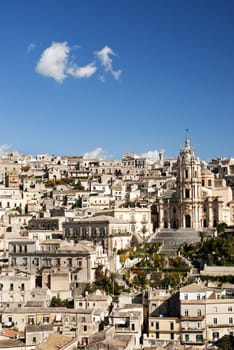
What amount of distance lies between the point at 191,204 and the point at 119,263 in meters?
12.6

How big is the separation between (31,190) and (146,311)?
1570 inches

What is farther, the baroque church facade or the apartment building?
the baroque church facade

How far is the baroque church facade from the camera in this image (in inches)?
2581

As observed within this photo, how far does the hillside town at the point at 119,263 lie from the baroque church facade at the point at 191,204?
0.29 ft

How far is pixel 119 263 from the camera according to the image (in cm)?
5581

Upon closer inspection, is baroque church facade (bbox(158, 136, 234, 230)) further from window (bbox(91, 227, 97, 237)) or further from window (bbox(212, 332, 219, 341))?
window (bbox(212, 332, 219, 341))

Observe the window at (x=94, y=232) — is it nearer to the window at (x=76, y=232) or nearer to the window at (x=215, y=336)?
the window at (x=76, y=232)

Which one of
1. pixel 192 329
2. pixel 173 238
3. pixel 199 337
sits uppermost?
pixel 173 238

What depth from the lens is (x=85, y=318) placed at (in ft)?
141

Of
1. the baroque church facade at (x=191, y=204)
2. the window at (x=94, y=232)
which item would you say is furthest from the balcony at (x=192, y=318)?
the baroque church facade at (x=191, y=204)

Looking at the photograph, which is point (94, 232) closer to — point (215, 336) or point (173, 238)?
point (173, 238)

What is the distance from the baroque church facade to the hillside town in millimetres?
87

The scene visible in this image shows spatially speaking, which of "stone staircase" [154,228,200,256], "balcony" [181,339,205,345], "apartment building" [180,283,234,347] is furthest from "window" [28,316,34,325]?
"stone staircase" [154,228,200,256]

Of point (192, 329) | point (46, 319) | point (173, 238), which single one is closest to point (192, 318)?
point (192, 329)
